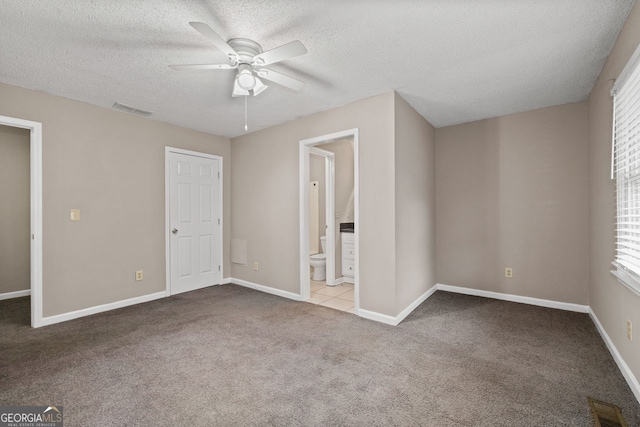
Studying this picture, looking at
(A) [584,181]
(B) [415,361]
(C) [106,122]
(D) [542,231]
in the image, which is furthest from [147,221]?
(A) [584,181]

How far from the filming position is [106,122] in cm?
354

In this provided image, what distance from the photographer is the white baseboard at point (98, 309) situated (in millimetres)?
3111

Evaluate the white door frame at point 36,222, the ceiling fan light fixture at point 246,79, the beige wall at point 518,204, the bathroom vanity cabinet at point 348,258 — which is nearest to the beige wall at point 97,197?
the white door frame at point 36,222

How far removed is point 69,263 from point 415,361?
3.70 metres

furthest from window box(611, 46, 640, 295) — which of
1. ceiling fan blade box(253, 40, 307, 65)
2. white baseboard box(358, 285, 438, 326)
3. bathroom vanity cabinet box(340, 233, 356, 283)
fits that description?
bathroom vanity cabinet box(340, 233, 356, 283)

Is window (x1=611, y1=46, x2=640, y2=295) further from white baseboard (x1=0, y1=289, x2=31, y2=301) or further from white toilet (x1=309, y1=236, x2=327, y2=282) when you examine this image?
white baseboard (x1=0, y1=289, x2=31, y2=301)

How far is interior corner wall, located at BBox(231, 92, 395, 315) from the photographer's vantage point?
3.11 metres

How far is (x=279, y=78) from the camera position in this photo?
7.74ft

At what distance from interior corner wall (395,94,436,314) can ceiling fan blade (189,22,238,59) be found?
1.78 m

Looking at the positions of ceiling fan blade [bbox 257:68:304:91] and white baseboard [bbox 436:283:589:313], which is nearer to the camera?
ceiling fan blade [bbox 257:68:304:91]

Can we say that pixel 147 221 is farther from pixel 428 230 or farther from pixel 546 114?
pixel 546 114

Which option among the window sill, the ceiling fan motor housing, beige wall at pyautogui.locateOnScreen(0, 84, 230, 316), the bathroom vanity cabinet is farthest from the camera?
the bathroom vanity cabinet

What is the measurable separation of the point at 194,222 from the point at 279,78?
2865 mm

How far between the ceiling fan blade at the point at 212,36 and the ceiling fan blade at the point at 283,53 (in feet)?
0.57
